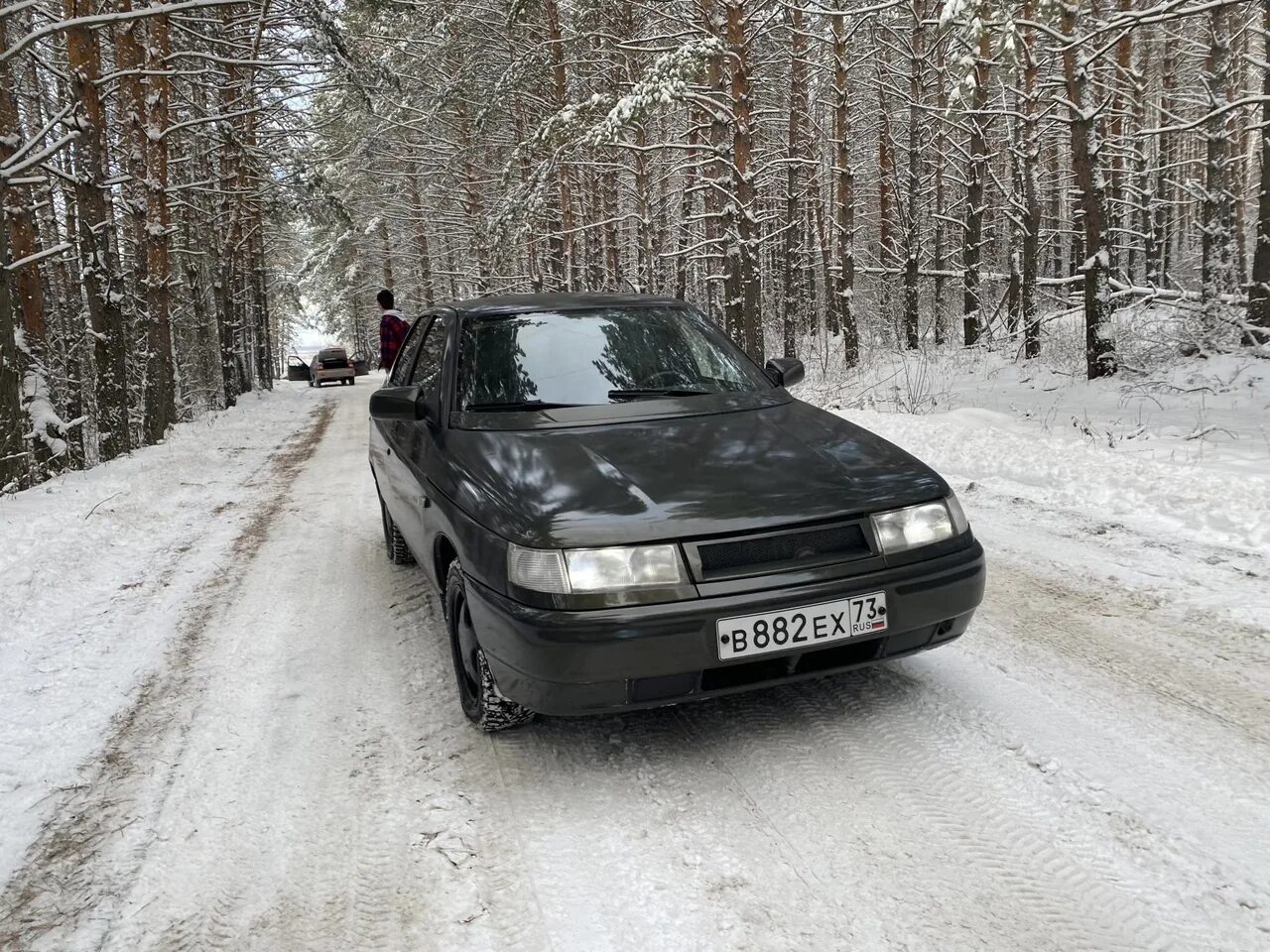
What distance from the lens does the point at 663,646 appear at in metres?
2.59

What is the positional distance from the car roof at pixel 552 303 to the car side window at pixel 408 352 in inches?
25.2

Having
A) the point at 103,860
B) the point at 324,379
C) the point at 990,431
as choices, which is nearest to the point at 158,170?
the point at 990,431

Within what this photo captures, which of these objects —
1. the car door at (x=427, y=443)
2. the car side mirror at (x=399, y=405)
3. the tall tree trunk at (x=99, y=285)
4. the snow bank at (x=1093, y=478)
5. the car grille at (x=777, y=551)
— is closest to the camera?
the car grille at (x=777, y=551)

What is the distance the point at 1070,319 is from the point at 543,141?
12.5 meters

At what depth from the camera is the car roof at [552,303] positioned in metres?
4.39

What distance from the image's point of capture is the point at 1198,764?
8.92 ft

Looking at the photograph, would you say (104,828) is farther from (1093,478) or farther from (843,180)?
(843,180)

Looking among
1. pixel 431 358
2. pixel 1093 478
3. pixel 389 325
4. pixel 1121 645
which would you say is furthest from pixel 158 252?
pixel 1121 645

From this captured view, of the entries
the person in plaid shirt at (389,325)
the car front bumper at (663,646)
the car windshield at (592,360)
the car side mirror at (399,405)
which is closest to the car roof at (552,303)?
the car windshield at (592,360)

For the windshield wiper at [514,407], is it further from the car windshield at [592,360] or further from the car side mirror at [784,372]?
the car side mirror at [784,372]

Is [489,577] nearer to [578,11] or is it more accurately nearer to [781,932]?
[781,932]

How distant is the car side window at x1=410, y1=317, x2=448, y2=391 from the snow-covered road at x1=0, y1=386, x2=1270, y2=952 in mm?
1354

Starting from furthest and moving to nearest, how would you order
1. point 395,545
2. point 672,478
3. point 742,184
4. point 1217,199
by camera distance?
point 742,184 → point 1217,199 → point 395,545 → point 672,478

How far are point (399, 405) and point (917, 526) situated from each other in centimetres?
238
